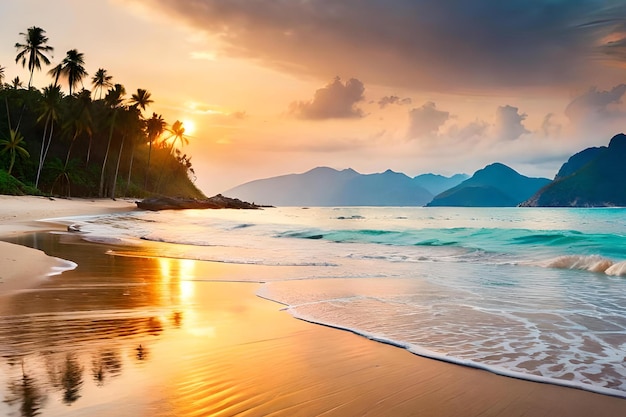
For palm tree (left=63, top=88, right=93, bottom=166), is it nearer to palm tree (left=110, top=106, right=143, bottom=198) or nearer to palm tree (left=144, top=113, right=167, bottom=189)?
palm tree (left=110, top=106, right=143, bottom=198)

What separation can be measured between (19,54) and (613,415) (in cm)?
6394

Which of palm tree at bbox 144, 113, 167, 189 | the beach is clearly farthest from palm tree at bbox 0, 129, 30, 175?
the beach

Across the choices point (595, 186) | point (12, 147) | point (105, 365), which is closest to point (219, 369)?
point (105, 365)

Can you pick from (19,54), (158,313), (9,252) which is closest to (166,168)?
(19,54)

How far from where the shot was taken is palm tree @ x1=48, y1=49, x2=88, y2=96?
192 ft

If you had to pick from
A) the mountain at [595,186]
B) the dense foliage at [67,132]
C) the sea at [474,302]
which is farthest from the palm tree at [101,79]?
the mountain at [595,186]

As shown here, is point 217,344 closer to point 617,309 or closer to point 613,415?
point 613,415

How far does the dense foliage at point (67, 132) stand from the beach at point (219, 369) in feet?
143

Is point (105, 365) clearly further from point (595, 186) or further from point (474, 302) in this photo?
point (595, 186)

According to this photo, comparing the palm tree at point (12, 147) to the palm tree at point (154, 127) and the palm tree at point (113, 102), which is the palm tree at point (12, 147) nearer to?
the palm tree at point (113, 102)

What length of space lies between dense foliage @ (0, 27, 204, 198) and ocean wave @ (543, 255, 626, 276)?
147ft

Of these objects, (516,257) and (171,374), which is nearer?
(171,374)

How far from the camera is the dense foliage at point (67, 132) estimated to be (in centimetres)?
5328

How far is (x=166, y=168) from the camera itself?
94.1m
